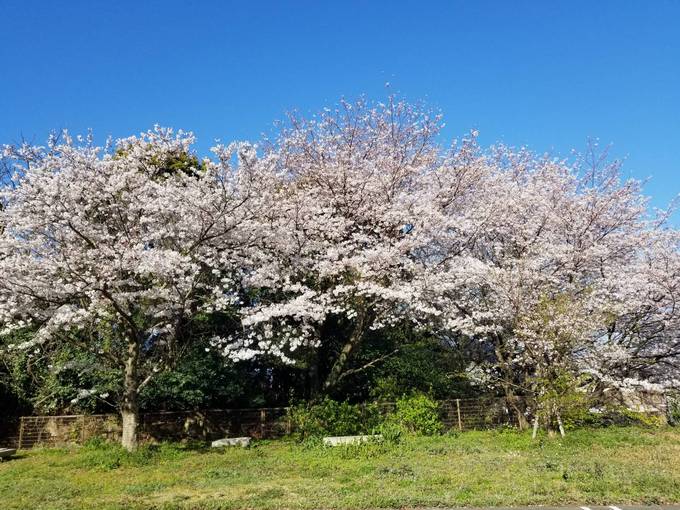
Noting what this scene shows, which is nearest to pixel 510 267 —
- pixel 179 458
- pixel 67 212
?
pixel 179 458

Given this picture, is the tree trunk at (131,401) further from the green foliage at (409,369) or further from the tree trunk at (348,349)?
the green foliage at (409,369)

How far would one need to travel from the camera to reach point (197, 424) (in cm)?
1606

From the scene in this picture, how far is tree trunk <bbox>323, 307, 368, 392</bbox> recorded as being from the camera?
16.5 m

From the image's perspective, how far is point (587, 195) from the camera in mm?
18344

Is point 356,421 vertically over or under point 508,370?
under

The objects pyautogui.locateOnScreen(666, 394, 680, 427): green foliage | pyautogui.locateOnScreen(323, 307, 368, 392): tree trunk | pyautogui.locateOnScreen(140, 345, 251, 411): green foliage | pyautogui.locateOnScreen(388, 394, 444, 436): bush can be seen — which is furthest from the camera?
pyautogui.locateOnScreen(666, 394, 680, 427): green foliage

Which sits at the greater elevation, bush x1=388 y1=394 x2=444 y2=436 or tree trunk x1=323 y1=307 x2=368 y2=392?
tree trunk x1=323 y1=307 x2=368 y2=392

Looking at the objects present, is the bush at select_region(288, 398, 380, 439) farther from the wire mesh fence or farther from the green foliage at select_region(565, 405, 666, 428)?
the green foliage at select_region(565, 405, 666, 428)

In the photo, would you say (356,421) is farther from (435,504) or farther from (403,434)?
(435,504)

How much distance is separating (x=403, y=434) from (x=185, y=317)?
21.5 feet

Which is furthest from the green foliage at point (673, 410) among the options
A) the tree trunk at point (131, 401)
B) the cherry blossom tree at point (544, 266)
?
the tree trunk at point (131, 401)

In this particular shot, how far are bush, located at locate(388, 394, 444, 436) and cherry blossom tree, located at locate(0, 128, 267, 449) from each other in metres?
5.49

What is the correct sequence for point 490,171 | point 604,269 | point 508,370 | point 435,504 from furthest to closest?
point 490,171
point 604,269
point 508,370
point 435,504

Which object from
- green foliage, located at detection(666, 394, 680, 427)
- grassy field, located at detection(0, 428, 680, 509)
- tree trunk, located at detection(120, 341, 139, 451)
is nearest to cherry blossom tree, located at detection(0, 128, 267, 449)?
tree trunk, located at detection(120, 341, 139, 451)
